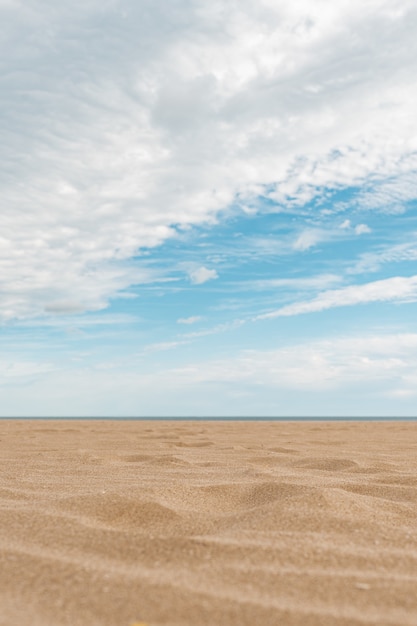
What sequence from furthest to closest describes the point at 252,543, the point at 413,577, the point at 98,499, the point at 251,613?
the point at 98,499, the point at 252,543, the point at 413,577, the point at 251,613

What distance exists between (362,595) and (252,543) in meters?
0.59

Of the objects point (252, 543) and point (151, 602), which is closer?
point (151, 602)

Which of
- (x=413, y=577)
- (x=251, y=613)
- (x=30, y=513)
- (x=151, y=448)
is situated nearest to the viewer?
(x=251, y=613)

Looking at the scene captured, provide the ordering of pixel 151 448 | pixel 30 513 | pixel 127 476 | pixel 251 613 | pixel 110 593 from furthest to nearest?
1. pixel 151 448
2. pixel 127 476
3. pixel 30 513
4. pixel 110 593
5. pixel 251 613

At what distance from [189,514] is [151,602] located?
124 centimetres

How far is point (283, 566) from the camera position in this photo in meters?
2.17

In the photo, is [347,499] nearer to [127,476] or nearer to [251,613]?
[251,613]

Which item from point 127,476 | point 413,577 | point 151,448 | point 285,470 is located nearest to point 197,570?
point 413,577

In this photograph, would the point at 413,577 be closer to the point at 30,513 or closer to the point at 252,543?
the point at 252,543

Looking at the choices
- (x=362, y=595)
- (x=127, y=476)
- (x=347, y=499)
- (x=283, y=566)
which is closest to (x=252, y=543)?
(x=283, y=566)

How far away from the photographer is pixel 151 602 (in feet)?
5.98

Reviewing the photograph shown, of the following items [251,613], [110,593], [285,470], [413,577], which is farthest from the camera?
[285,470]

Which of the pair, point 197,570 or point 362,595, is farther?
point 197,570

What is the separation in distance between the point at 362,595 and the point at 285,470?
10.7 feet
